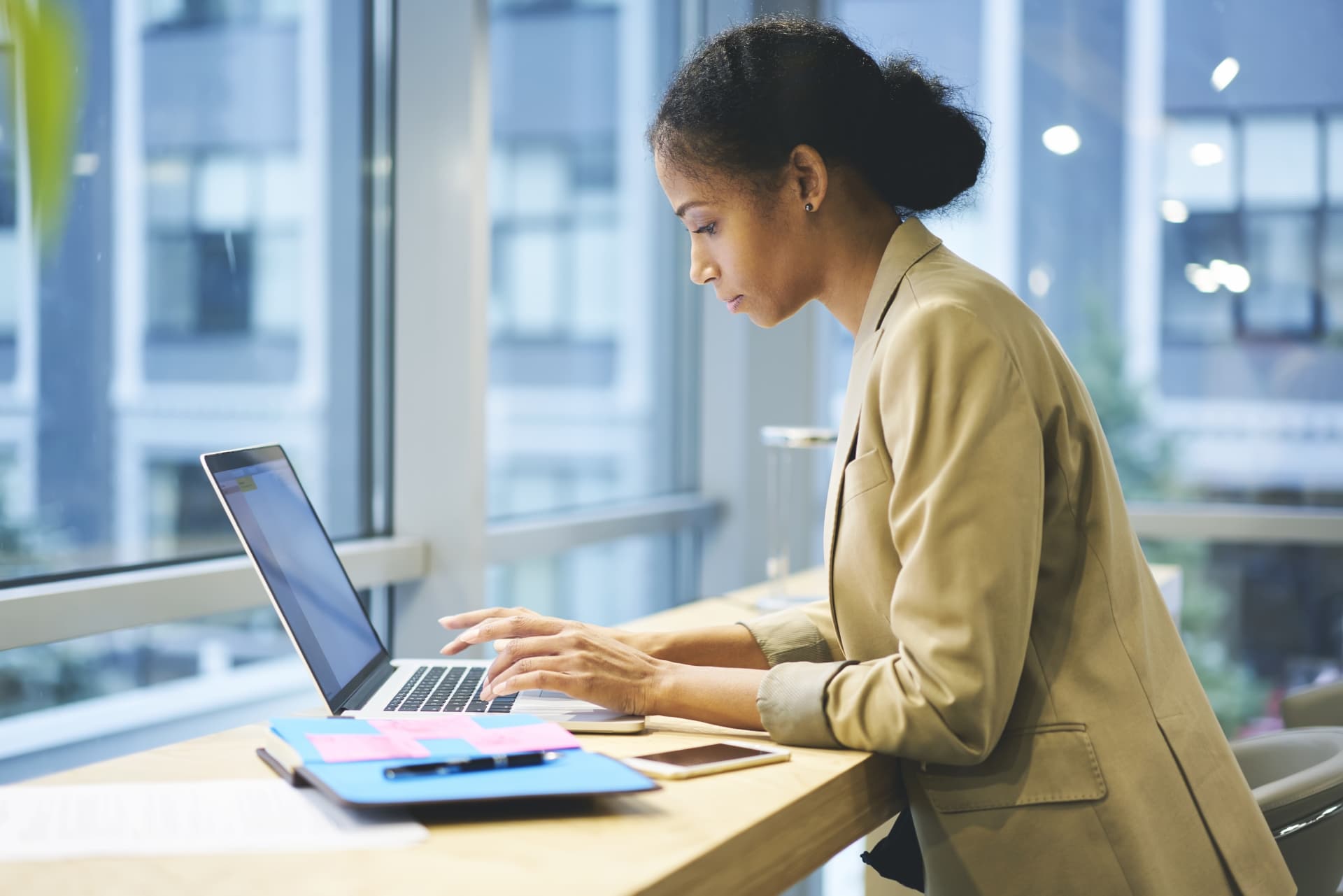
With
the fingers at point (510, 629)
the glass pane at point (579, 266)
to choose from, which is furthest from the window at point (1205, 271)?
the fingers at point (510, 629)

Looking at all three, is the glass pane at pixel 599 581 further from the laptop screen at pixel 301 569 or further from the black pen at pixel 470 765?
the black pen at pixel 470 765

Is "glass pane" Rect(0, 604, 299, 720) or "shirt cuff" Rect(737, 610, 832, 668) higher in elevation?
"shirt cuff" Rect(737, 610, 832, 668)

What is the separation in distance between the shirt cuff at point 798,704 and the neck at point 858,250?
377 mm

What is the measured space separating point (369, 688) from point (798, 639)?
0.50 metres

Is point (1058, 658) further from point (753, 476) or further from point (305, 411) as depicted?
point (753, 476)

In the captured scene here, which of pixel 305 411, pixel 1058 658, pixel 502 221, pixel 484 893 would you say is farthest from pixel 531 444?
pixel 484 893

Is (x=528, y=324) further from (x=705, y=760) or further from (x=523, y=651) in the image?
(x=705, y=760)

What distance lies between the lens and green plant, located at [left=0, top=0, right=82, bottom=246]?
5.39ft

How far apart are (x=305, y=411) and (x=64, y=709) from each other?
0.69m

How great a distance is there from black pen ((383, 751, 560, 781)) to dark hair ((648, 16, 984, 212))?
0.64 m

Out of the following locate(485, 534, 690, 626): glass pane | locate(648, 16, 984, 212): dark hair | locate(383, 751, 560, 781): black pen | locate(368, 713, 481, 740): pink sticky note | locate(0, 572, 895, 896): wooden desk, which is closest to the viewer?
locate(0, 572, 895, 896): wooden desk

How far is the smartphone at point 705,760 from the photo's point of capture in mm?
1060

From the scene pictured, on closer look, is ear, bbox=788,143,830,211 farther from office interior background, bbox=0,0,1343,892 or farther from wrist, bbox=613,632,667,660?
wrist, bbox=613,632,667,660

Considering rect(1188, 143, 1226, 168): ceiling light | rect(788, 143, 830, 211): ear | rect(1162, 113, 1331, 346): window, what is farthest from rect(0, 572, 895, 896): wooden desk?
rect(1188, 143, 1226, 168): ceiling light
